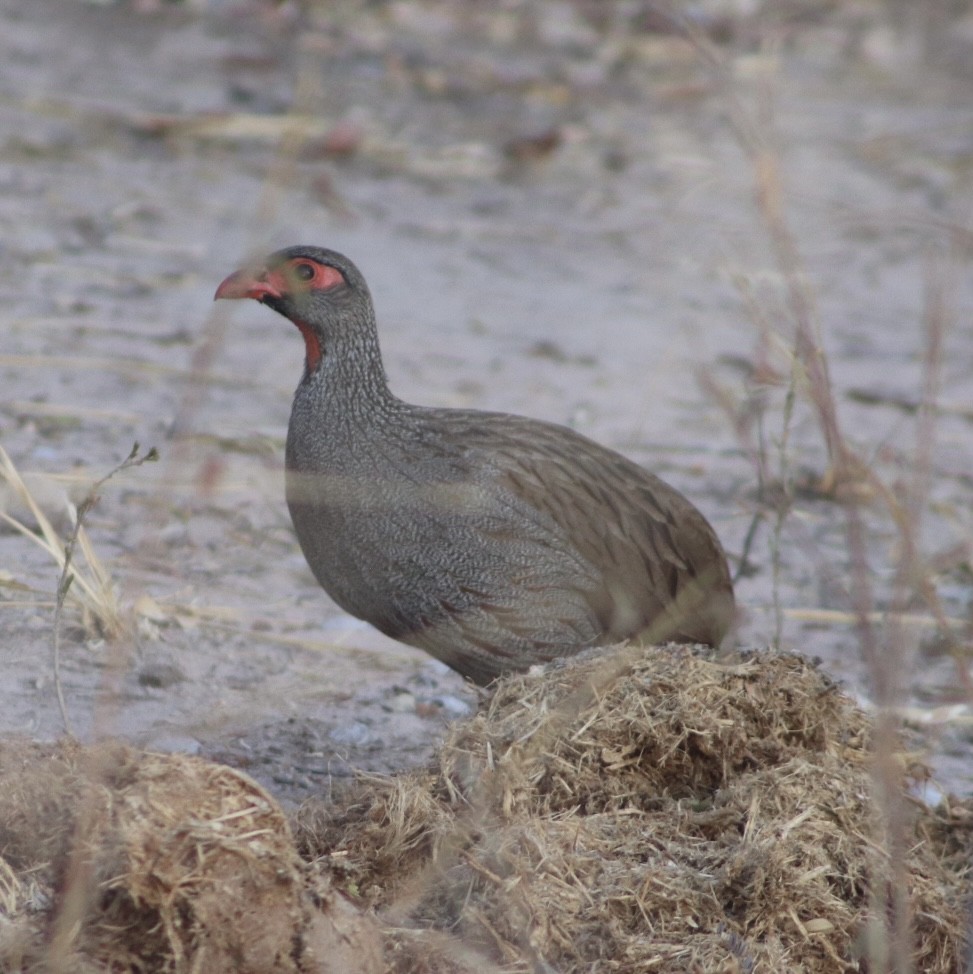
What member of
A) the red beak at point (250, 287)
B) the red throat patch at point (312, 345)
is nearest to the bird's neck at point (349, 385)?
the red throat patch at point (312, 345)

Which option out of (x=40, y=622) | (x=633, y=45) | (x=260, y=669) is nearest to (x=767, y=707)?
(x=260, y=669)

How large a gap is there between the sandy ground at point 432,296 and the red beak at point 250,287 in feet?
0.91

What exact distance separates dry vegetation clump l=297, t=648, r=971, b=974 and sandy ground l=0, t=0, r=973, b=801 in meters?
0.32

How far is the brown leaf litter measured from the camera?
274 centimetres

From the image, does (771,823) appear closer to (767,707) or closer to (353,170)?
(767,707)

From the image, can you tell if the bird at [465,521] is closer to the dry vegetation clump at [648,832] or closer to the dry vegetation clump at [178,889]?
the dry vegetation clump at [648,832]

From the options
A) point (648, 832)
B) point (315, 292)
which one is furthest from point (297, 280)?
point (648, 832)

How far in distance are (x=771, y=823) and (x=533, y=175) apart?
313 inches

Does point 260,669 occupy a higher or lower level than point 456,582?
lower

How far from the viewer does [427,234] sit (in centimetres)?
959

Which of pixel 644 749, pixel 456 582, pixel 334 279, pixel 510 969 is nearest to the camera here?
pixel 510 969

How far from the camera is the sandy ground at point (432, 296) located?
4508mm

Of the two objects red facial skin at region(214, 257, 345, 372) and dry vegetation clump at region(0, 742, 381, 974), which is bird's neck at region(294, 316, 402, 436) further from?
dry vegetation clump at region(0, 742, 381, 974)

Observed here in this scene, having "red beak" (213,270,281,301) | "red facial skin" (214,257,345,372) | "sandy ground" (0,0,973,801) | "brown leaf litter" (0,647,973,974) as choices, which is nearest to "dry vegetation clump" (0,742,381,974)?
"brown leaf litter" (0,647,973,974)
